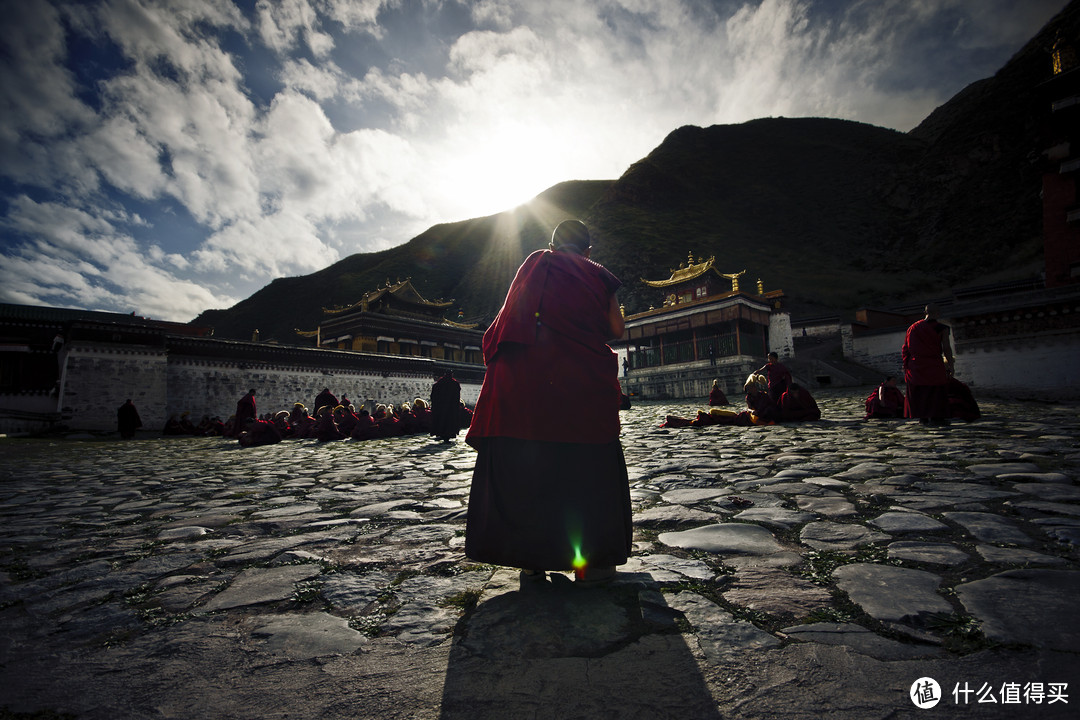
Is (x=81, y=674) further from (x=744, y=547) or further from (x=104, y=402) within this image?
(x=104, y=402)

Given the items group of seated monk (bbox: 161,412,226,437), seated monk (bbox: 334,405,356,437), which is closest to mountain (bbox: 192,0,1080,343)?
group of seated monk (bbox: 161,412,226,437)

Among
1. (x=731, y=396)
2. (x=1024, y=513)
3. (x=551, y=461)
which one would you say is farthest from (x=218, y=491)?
(x=731, y=396)

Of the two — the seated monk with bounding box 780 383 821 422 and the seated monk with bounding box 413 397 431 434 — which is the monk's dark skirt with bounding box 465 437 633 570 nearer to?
the seated monk with bounding box 780 383 821 422

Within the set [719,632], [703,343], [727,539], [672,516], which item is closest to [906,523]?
[727,539]

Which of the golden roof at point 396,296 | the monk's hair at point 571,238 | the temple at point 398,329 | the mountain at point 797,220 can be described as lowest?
the monk's hair at point 571,238

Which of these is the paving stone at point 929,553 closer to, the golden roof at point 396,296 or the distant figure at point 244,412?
the distant figure at point 244,412

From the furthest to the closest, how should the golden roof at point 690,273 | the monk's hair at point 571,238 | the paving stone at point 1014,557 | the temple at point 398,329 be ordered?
the golden roof at point 690,273 < the temple at point 398,329 < the monk's hair at point 571,238 < the paving stone at point 1014,557

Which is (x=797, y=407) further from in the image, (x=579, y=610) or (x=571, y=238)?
(x=579, y=610)

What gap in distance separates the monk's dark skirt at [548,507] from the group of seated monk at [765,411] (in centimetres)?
810

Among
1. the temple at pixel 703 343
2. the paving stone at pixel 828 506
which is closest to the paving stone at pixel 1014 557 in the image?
the paving stone at pixel 828 506

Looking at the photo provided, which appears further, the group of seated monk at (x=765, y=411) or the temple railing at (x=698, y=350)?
the temple railing at (x=698, y=350)

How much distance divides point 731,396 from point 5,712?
23.9 metres

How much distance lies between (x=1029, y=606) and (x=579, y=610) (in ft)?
4.92

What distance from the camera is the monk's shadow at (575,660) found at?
1.24 metres
